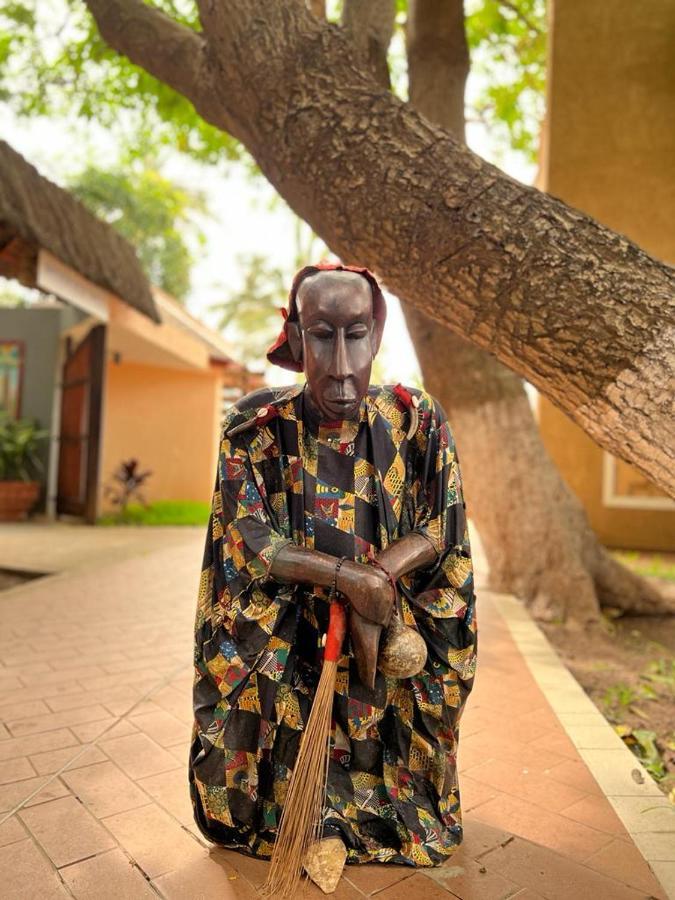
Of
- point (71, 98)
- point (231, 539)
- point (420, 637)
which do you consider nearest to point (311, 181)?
point (231, 539)

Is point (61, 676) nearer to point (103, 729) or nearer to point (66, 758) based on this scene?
point (103, 729)

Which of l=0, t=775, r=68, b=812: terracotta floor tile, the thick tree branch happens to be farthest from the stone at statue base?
the thick tree branch

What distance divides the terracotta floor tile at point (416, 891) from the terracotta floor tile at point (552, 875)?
7.3 inches

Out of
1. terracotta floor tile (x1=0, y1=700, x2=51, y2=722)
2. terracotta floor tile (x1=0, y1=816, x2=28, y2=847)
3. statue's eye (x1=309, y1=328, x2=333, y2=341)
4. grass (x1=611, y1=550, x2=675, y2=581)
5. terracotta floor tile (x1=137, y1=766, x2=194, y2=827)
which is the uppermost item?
statue's eye (x1=309, y1=328, x2=333, y2=341)

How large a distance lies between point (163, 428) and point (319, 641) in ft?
41.9

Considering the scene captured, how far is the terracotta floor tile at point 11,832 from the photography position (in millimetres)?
2074

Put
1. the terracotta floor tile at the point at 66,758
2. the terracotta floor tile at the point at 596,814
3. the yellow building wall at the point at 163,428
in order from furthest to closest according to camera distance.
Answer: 1. the yellow building wall at the point at 163,428
2. the terracotta floor tile at the point at 66,758
3. the terracotta floor tile at the point at 596,814

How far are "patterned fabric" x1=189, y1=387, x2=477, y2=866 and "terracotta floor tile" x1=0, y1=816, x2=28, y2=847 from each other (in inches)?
20.8

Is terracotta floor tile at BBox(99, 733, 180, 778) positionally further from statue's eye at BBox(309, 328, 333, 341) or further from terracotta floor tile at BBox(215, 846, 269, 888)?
statue's eye at BBox(309, 328, 333, 341)

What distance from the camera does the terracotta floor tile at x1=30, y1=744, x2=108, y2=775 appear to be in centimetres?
259

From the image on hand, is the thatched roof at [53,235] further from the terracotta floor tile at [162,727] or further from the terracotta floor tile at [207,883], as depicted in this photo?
the terracotta floor tile at [207,883]

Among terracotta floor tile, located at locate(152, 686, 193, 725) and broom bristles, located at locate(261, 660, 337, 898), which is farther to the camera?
terracotta floor tile, located at locate(152, 686, 193, 725)

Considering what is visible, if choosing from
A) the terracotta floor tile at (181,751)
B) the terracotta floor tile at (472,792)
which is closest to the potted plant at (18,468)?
the terracotta floor tile at (181,751)

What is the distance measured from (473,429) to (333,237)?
2717 mm
